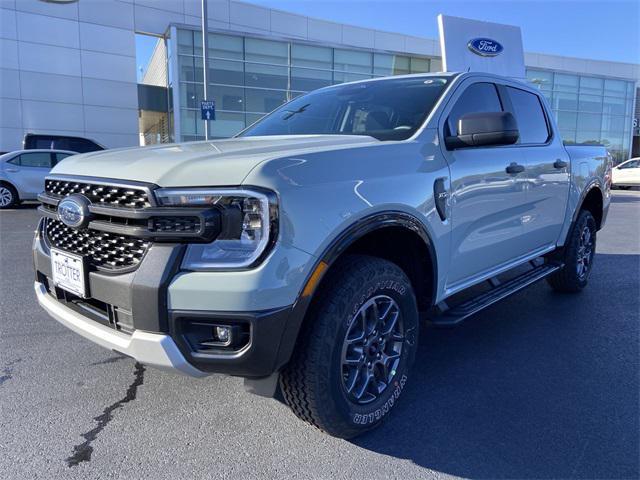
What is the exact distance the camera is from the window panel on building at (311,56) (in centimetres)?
2391

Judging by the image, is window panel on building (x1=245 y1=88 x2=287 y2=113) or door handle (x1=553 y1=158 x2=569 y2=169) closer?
door handle (x1=553 y1=158 x2=569 y2=169)

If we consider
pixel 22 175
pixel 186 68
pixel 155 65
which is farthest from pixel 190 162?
pixel 155 65

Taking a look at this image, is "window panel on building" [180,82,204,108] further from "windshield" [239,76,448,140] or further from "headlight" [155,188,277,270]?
"headlight" [155,188,277,270]

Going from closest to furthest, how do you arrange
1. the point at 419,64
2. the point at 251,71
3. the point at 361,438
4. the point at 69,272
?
the point at 69,272
the point at 361,438
the point at 251,71
the point at 419,64

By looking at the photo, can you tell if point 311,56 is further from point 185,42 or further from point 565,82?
point 565,82

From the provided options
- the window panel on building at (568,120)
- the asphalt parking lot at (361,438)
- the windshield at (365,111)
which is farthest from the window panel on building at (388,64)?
the asphalt parking lot at (361,438)

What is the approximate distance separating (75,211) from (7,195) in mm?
11161

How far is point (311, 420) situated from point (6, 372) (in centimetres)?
209

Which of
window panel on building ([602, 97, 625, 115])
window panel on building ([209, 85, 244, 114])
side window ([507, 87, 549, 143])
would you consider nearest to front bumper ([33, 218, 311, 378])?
side window ([507, 87, 549, 143])

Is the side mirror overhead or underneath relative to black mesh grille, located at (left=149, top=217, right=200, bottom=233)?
overhead

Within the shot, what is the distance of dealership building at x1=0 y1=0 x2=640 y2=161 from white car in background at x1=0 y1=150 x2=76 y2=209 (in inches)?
379

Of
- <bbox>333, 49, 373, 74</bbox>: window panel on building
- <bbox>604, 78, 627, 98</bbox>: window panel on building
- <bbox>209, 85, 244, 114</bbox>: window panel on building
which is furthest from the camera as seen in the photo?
<bbox>604, 78, 627, 98</bbox>: window panel on building

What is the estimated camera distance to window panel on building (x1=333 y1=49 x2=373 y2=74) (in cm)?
2490

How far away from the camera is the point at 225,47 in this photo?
22.3 m
